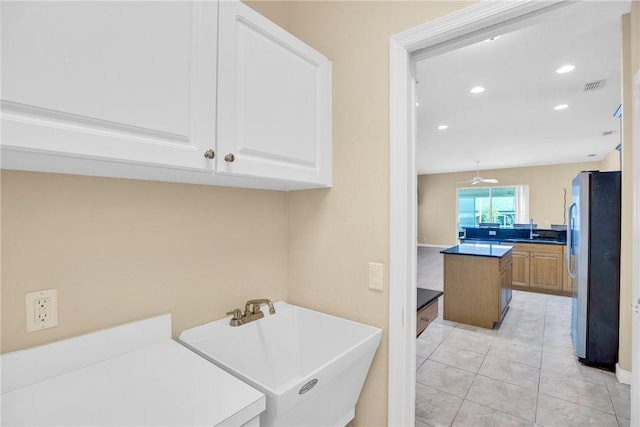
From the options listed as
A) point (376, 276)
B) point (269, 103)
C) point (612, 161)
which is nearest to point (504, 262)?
point (376, 276)

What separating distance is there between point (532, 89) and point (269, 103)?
354 cm

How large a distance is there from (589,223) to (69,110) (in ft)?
11.6

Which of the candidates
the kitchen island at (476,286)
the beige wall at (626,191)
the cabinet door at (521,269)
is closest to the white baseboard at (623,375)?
the beige wall at (626,191)

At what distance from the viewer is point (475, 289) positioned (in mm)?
3570

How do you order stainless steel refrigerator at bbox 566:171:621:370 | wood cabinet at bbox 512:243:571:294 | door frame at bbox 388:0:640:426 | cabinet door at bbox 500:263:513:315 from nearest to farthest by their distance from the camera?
door frame at bbox 388:0:640:426 < stainless steel refrigerator at bbox 566:171:621:370 < cabinet door at bbox 500:263:513:315 < wood cabinet at bbox 512:243:571:294

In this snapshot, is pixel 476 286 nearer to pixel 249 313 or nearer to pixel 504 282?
pixel 504 282

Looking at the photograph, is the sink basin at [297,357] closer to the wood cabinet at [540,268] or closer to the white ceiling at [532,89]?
the white ceiling at [532,89]

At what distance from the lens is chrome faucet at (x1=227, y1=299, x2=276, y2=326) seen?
4.37 ft

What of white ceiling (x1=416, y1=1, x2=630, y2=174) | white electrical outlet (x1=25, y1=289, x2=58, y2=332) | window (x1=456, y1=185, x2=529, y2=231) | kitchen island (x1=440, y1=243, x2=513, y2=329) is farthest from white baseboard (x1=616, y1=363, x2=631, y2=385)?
window (x1=456, y1=185, x2=529, y2=231)

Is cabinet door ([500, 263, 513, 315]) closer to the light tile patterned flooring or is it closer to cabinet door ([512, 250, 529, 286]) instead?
the light tile patterned flooring

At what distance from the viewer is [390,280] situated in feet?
4.18

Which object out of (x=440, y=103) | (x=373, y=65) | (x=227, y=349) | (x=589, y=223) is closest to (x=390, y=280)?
(x=227, y=349)

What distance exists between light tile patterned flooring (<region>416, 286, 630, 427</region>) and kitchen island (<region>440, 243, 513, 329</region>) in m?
0.16

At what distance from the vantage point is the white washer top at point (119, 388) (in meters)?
0.73
